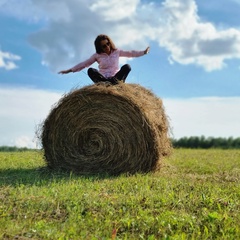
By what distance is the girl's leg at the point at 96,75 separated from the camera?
9.71m

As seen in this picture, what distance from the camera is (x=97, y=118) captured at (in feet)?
30.3

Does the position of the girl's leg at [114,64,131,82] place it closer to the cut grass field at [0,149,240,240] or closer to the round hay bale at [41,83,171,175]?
the round hay bale at [41,83,171,175]

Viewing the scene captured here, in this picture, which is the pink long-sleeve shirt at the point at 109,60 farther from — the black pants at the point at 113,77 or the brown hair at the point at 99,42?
the black pants at the point at 113,77

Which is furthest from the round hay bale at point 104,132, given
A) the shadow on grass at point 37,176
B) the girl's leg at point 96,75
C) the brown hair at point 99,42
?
the brown hair at point 99,42

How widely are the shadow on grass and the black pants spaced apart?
1.83m

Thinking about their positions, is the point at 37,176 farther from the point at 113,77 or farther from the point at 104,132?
the point at 113,77

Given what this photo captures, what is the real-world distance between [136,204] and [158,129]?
358cm

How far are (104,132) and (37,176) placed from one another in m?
1.47

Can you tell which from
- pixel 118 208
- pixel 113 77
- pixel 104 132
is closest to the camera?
pixel 118 208

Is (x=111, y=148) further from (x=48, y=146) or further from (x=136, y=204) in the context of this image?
(x=136, y=204)

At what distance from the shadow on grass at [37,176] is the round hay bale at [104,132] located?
30 cm

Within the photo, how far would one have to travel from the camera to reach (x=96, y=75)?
9.73 m

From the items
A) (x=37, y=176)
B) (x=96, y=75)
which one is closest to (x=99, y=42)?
(x=96, y=75)

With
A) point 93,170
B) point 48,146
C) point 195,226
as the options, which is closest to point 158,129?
point 93,170
